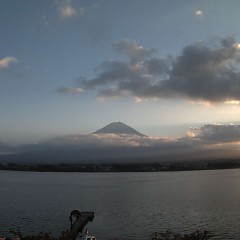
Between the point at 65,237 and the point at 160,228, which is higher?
the point at 65,237

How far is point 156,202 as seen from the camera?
47562mm

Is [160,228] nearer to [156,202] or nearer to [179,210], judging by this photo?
[179,210]

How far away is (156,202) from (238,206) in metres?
9.38

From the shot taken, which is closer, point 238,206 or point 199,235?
point 199,235

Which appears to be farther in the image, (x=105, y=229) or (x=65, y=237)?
(x=105, y=229)

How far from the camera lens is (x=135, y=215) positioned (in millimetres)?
36438

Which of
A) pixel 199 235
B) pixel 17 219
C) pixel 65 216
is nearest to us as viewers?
pixel 199 235

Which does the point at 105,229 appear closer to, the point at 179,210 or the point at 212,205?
the point at 179,210

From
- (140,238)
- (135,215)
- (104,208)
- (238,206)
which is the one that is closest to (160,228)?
(140,238)

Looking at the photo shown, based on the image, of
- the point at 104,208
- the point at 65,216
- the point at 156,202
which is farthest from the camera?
the point at 156,202

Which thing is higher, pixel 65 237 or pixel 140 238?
pixel 65 237

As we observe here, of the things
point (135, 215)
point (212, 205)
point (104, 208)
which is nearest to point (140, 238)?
point (135, 215)

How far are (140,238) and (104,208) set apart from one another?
16.8 metres

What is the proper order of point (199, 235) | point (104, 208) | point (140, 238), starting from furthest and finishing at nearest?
point (104, 208) → point (140, 238) → point (199, 235)
